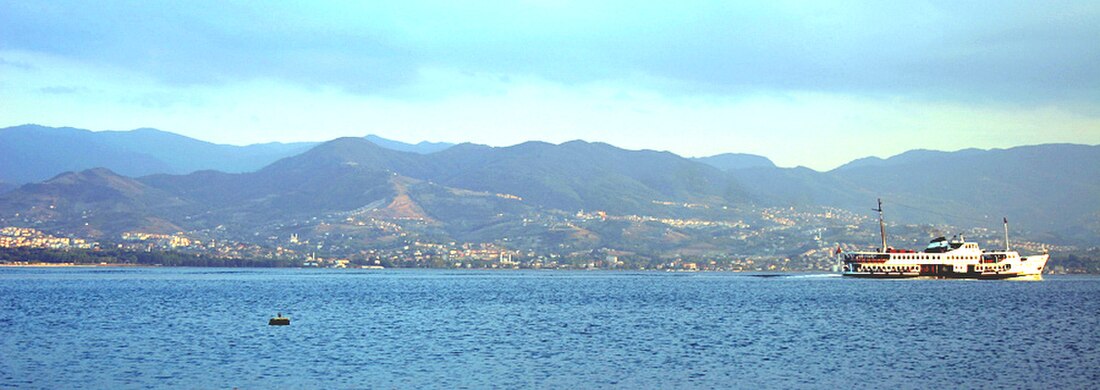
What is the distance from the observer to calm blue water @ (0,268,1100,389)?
196ft

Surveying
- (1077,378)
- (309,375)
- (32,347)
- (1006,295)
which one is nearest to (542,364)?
(309,375)

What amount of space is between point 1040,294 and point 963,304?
40.2 m

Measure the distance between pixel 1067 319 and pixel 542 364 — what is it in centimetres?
6387

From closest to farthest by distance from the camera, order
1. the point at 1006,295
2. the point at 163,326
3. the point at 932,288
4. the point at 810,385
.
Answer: the point at 810,385
the point at 163,326
the point at 1006,295
the point at 932,288

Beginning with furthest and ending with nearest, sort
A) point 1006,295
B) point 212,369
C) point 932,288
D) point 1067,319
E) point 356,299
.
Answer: point 932,288 < point 1006,295 < point 356,299 < point 1067,319 < point 212,369

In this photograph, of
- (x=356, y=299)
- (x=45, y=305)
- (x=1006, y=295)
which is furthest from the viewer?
(x=1006, y=295)

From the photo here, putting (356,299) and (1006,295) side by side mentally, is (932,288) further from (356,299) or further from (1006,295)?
(356,299)

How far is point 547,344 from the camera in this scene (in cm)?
7900

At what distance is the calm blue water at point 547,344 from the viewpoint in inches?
2354

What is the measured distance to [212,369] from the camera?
63000mm

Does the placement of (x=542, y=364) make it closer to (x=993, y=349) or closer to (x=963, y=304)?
(x=993, y=349)

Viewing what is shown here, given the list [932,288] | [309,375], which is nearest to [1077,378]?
[309,375]

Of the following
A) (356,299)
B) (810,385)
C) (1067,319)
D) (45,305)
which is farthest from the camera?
(356,299)

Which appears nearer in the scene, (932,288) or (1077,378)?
(1077,378)
